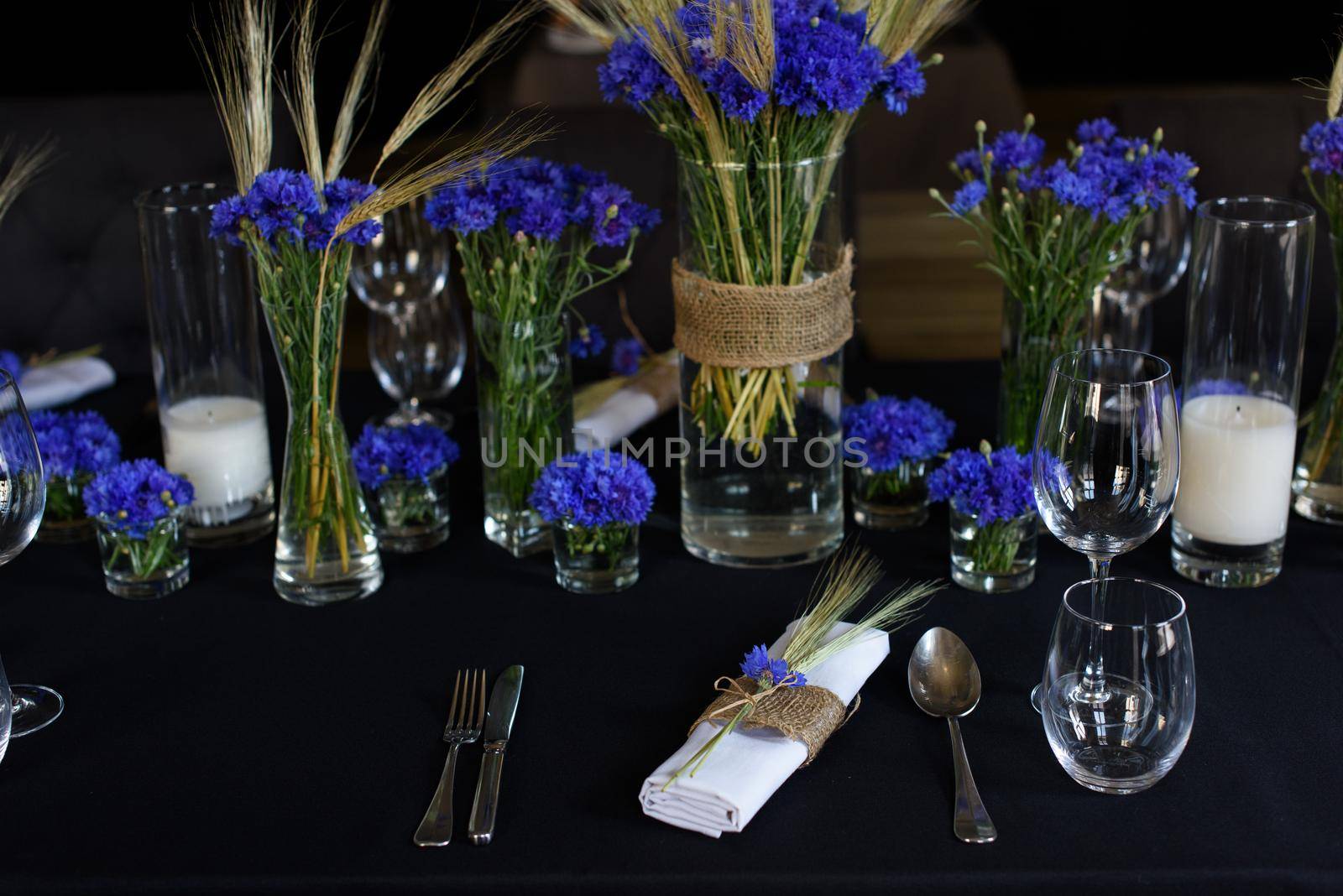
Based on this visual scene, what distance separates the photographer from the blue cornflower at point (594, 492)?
1196 millimetres

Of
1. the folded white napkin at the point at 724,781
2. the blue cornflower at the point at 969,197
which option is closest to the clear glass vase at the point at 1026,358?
the blue cornflower at the point at 969,197

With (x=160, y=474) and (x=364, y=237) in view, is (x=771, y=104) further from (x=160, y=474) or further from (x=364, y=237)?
(x=160, y=474)

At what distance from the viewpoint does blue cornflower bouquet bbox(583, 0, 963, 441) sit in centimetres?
112

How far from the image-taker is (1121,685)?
89 centimetres

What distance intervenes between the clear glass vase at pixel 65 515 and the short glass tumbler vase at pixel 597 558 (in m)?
0.49

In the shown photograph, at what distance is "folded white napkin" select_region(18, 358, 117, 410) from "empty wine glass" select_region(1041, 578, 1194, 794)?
4.08ft

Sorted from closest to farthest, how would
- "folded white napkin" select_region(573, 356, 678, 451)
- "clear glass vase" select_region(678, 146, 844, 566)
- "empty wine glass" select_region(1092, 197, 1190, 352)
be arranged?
"clear glass vase" select_region(678, 146, 844, 566) < "folded white napkin" select_region(573, 356, 678, 451) < "empty wine glass" select_region(1092, 197, 1190, 352)

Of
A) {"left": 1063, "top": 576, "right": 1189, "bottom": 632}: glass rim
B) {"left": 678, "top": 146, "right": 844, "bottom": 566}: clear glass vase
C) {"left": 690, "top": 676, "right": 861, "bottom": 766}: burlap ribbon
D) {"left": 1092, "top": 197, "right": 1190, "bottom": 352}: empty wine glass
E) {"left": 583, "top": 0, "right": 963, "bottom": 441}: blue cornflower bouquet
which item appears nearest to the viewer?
{"left": 1063, "top": 576, "right": 1189, "bottom": 632}: glass rim

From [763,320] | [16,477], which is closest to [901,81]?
[763,320]

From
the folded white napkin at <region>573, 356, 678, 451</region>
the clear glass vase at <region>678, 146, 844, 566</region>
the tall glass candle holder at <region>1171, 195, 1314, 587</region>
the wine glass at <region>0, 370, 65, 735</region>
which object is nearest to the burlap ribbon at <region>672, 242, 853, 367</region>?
the clear glass vase at <region>678, 146, 844, 566</region>

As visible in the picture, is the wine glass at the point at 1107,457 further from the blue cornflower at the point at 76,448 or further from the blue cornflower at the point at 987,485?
the blue cornflower at the point at 76,448

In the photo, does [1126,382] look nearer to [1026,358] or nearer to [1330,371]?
[1026,358]

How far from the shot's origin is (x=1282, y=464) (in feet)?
4.00

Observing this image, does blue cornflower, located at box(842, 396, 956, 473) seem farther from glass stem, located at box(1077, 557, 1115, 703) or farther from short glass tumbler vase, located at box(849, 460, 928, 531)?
glass stem, located at box(1077, 557, 1115, 703)
